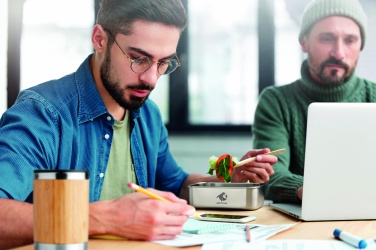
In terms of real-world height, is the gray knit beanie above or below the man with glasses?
above

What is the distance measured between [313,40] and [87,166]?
1.31 m

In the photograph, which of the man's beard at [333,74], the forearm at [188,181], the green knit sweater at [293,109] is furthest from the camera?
the man's beard at [333,74]

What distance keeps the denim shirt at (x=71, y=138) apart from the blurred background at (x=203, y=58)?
1.87m

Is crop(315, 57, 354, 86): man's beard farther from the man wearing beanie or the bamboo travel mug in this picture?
the bamboo travel mug

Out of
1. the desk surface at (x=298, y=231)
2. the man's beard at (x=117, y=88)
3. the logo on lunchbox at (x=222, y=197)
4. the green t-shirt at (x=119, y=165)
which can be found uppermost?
the man's beard at (x=117, y=88)

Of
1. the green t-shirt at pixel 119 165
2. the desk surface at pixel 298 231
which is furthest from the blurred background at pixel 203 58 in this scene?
the desk surface at pixel 298 231

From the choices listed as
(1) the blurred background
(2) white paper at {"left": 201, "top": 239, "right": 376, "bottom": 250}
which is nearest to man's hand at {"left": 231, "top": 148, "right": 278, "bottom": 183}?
(2) white paper at {"left": 201, "top": 239, "right": 376, "bottom": 250}

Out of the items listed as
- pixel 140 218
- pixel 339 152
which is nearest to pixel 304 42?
pixel 339 152

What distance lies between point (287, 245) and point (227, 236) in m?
0.14

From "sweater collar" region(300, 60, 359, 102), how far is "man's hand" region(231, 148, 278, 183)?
0.80 meters

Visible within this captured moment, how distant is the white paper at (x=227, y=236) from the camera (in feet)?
3.83

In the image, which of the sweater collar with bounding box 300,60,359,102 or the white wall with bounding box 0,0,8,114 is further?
the white wall with bounding box 0,0,8,114

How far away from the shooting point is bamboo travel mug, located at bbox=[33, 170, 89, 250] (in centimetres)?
96

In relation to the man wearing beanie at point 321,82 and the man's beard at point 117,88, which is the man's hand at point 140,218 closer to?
the man's beard at point 117,88
